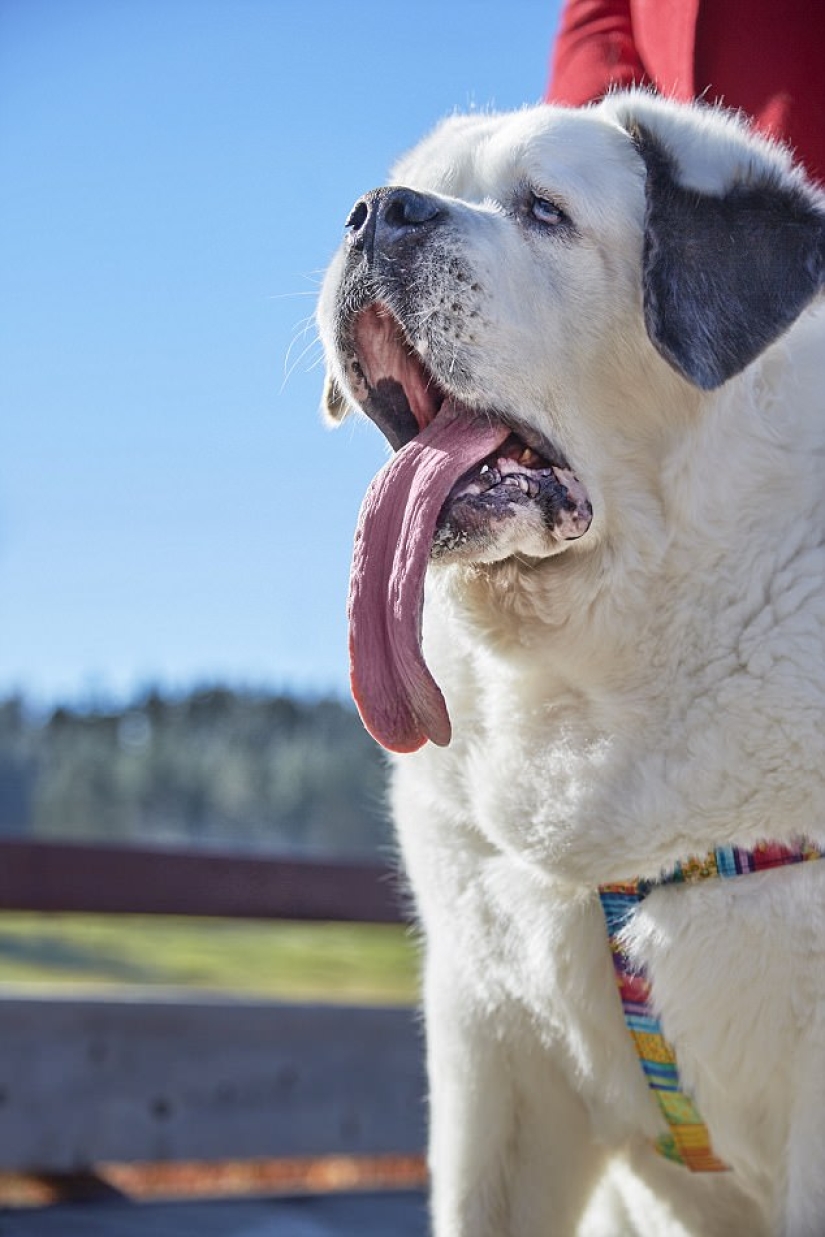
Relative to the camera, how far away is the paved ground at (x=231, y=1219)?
3715mm

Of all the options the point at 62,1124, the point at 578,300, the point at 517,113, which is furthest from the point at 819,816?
the point at 62,1124

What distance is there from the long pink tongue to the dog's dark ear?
1.30 ft

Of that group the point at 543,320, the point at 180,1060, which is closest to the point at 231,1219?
the point at 180,1060

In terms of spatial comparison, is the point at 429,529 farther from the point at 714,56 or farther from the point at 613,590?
the point at 714,56

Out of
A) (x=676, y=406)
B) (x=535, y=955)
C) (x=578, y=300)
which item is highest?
(x=578, y=300)

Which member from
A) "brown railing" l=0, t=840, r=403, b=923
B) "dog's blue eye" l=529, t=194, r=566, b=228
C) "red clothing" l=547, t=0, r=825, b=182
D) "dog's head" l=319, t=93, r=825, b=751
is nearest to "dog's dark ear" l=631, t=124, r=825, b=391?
"dog's head" l=319, t=93, r=825, b=751

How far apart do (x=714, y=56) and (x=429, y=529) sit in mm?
1164

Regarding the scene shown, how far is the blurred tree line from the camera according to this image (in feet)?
19.1

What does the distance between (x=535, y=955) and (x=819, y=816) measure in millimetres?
495

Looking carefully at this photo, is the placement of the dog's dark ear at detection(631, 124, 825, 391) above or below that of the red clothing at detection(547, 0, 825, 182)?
below

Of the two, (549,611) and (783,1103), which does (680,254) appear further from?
(783,1103)

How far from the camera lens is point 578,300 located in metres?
2.30

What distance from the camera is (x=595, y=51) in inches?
114

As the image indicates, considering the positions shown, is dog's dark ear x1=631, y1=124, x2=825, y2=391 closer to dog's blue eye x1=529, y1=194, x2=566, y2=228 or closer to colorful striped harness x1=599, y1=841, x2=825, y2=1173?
dog's blue eye x1=529, y1=194, x2=566, y2=228
